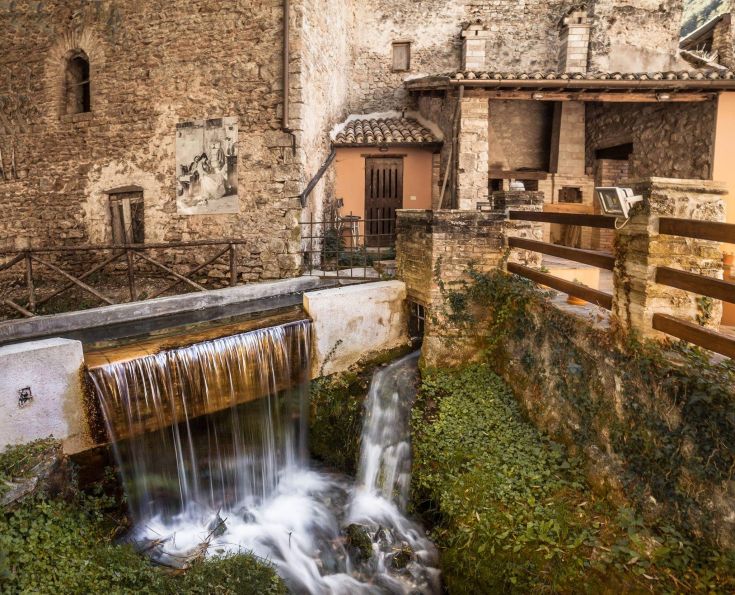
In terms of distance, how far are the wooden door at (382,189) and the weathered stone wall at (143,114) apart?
3.52 metres

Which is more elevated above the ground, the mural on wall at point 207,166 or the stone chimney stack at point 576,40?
the stone chimney stack at point 576,40

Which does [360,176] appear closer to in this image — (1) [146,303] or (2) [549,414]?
(1) [146,303]

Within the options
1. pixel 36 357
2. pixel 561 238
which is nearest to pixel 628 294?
pixel 36 357

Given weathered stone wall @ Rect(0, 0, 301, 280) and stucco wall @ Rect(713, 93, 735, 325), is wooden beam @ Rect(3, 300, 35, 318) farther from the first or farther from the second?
stucco wall @ Rect(713, 93, 735, 325)

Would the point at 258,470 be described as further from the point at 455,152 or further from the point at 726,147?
the point at 726,147

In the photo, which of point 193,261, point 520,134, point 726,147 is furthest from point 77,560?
point 520,134

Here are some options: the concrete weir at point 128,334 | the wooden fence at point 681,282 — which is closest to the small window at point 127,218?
the concrete weir at point 128,334

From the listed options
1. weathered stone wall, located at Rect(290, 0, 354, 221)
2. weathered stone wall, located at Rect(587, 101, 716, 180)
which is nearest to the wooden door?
weathered stone wall, located at Rect(290, 0, 354, 221)

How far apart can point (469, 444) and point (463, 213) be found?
2745 millimetres

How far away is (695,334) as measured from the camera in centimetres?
330

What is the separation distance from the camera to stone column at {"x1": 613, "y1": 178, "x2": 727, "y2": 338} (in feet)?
12.1

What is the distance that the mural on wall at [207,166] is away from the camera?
9.10 m

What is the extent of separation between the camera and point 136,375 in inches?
179

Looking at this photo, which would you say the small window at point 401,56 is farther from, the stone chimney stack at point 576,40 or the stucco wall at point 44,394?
the stucco wall at point 44,394
